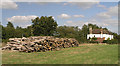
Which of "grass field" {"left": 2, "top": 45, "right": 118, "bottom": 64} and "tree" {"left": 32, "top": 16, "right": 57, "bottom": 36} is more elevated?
"tree" {"left": 32, "top": 16, "right": 57, "bottom": 36}

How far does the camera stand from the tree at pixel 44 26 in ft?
→ 108

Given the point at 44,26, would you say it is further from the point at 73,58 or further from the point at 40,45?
the point at 73,58

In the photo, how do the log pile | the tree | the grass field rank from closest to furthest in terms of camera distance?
the grass field
the log pile
the tree

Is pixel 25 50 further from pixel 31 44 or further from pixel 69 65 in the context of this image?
pixel 69 65

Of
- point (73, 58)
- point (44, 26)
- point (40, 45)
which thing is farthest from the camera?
point (44, 26)

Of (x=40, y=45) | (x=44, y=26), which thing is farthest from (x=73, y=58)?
(x=44, y=26)

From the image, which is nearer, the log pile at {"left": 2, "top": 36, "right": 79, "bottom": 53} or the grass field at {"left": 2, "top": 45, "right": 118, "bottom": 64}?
the grass field at {"left": 2, "top": 45, "right": 118, "bottom": 64}

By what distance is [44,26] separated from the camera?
33.6 metres

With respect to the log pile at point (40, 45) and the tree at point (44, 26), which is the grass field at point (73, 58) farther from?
the tree at point (44, 26)

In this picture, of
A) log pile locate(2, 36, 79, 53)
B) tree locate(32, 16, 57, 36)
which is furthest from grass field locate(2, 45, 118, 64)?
tree locate(32, 16, 57, 36)

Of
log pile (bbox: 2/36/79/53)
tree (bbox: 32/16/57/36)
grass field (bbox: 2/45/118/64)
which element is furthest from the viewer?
tree (bbox: 32/16/57/36)

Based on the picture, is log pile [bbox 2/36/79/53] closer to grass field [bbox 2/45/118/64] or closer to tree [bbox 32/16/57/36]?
grass field [bbox 2/45/118/64]

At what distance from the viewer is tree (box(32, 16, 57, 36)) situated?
33062 mm

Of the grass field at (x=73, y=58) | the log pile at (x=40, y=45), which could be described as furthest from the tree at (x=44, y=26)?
the grass field at (x=73, y=58)
